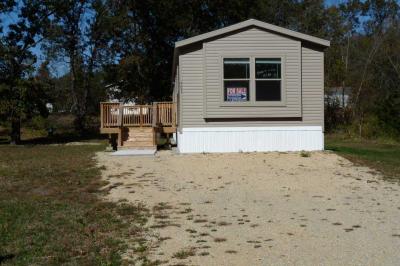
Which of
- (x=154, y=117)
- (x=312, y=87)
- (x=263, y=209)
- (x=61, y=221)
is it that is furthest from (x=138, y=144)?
(x=61, y=221)

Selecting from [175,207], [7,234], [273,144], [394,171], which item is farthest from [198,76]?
[7,234]

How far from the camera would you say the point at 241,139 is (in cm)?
1617

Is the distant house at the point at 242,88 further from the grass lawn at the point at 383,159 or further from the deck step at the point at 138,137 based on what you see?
the grass lawn at the point at 383,159

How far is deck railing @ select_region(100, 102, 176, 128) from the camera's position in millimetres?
18156

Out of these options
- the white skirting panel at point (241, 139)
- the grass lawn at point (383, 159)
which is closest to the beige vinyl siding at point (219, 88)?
the white skirting panel at point (241, 139)

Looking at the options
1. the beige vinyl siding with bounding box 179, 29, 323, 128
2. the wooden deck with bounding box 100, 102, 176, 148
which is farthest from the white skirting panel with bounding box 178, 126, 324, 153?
the wooden deck with bounding box 100, 102, 176, 148

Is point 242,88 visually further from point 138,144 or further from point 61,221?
point 61,221

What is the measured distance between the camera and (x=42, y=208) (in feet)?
27.2

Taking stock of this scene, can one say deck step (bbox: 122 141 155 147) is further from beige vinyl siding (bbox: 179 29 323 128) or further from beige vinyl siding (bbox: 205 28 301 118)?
beige vinyl siding (bbox: 205 28 301 118)

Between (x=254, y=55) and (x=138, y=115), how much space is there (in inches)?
210

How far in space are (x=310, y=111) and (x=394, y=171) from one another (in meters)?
4.32

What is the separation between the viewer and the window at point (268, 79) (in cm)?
1598

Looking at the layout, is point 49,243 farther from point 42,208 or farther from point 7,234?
point 42,208

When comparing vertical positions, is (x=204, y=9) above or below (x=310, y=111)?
above
